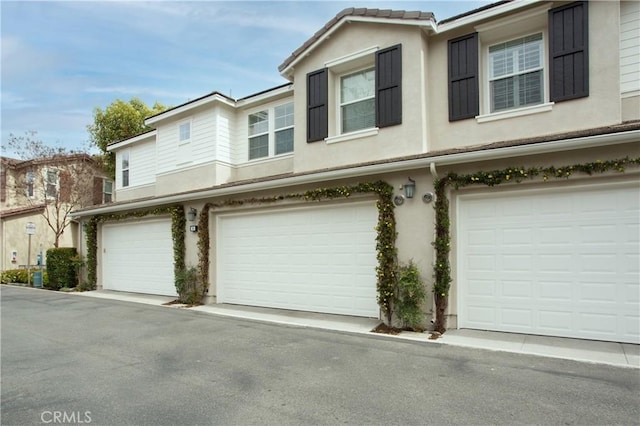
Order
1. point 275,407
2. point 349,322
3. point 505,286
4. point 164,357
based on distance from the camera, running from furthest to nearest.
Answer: point 349,322, point 505,286, point 164,357, point 275,407

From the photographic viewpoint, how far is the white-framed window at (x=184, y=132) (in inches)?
467

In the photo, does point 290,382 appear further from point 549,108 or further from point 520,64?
point 520,64

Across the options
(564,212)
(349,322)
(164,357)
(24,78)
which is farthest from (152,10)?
(564,212)

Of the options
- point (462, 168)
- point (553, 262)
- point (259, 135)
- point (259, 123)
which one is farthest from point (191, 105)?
point (553, 262)

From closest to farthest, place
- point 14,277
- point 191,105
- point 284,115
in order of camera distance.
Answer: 1. point 284,115
2. point 191,105
3. point 14,277

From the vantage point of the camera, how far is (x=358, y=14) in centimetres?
A: 814

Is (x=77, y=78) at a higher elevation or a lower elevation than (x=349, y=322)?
higher

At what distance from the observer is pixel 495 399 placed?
12.3 ft

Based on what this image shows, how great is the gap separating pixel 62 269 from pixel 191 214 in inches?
286

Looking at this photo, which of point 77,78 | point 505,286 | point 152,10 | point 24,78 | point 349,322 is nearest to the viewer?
point 505,286

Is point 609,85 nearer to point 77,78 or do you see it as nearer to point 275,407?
point 275,407

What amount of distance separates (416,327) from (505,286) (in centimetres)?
162

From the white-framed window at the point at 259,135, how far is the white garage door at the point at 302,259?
7.77 feet

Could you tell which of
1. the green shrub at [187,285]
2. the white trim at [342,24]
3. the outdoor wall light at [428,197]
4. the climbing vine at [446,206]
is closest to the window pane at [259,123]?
the white trim at [342,24]
